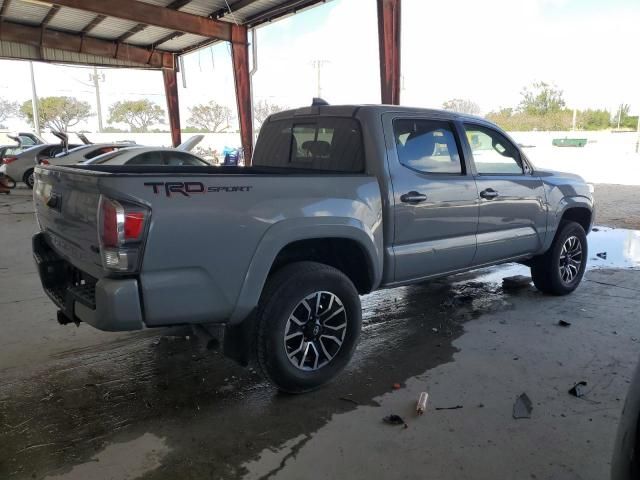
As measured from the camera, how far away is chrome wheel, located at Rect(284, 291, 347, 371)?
3332 millimetres

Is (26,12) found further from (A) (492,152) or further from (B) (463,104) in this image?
(B) (463,104)

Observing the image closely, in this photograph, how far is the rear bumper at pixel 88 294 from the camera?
2576mm

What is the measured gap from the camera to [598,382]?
3584 millimetres

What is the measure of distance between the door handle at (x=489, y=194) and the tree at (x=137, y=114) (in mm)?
65899

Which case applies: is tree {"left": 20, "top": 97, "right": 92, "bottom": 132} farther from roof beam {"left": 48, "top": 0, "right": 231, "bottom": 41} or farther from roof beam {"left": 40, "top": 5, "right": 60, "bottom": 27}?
roof beam {"left": 48, "top": 0, "right": 231, "bottom": 41}

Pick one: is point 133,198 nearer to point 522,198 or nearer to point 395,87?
point 522,198

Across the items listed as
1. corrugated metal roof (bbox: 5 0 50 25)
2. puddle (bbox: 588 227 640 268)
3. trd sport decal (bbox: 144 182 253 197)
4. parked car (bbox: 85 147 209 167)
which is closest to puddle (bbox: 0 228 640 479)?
trd sport decal (bbox: 144 182 253 197)

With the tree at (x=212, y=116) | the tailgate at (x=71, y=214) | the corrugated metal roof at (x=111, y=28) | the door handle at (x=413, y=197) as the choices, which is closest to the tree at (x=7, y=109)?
the tree at (x=212, y=116)

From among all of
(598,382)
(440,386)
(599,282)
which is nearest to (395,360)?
(440,386)

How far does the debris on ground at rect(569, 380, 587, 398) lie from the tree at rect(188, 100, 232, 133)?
62.2m

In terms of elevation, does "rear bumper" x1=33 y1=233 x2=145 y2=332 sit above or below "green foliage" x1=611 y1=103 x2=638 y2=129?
below

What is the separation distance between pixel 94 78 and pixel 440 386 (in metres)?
64.0

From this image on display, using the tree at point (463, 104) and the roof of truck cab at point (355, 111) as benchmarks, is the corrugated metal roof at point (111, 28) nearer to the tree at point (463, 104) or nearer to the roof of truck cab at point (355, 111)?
the roof of truck cab at point (355, 111)

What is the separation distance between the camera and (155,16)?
49.8 feet
